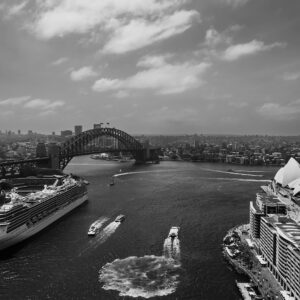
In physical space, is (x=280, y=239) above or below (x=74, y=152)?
below

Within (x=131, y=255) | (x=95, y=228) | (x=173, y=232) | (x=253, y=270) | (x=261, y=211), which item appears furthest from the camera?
(x=95, y=228)

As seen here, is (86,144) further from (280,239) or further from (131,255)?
(280,239)

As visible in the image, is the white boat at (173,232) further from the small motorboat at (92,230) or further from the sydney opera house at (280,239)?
the small motorboat at (92,230)

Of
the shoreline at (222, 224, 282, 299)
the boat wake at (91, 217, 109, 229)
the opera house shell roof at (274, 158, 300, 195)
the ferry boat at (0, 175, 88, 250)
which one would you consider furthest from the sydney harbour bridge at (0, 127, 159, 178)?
the shoreline at (222, 224, 282, 299)

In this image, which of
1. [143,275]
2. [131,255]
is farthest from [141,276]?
[131,255]

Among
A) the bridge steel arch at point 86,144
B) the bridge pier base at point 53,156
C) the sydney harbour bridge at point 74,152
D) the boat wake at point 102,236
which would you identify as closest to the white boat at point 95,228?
the boat wake at point 102,236

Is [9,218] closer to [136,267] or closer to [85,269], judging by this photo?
[85,269]

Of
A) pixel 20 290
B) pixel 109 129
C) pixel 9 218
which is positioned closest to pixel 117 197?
pixel 9 218

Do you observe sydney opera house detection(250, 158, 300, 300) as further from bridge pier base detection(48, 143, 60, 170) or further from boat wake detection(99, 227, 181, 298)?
bridge pier base detection(48, 143, 60, 170)
